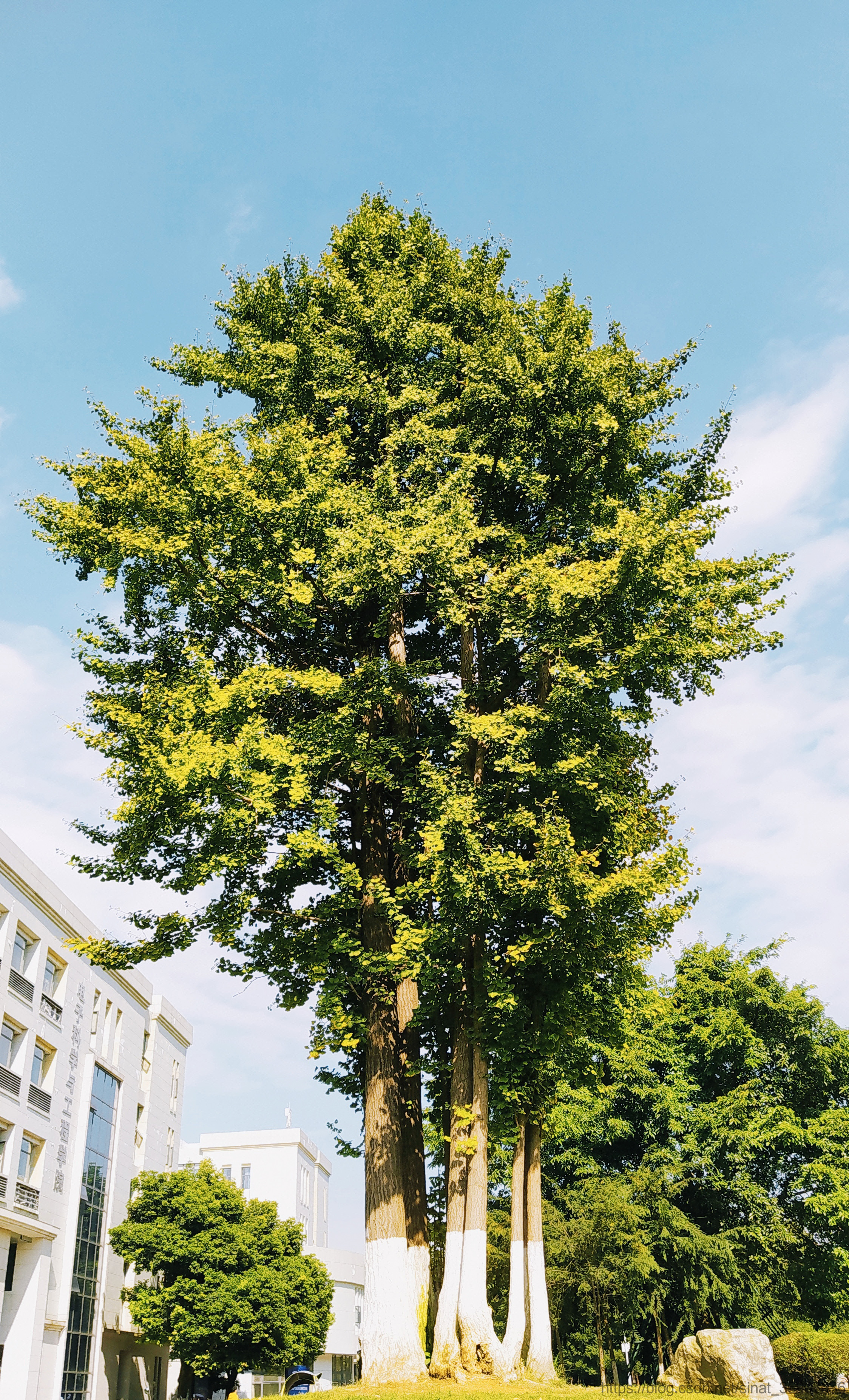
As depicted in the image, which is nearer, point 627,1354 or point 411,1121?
point 411,1121

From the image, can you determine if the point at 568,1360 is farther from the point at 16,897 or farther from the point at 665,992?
the point at 16,897

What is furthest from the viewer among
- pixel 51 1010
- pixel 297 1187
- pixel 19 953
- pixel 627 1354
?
pixel 297 1187

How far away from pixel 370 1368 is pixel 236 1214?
101ft

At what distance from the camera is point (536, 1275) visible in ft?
46.0

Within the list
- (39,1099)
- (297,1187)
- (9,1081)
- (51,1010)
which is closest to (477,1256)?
(9,1081)

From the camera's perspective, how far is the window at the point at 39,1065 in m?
32.5

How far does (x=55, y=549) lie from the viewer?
45.1ft

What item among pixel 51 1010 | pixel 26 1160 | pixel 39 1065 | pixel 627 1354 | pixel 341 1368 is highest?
pixel 51 1010

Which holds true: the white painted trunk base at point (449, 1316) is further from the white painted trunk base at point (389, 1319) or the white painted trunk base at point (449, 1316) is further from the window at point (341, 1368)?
the window at point (341, 1368)

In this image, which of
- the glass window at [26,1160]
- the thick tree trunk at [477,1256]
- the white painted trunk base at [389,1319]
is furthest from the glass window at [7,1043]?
the thick tree trunk at [477,1256]

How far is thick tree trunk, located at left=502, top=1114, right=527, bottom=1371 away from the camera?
12859 millimetres

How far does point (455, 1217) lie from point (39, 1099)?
81.5 ft

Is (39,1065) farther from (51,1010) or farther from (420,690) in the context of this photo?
(420,690)

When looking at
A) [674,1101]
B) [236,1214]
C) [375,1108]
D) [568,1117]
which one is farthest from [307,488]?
[236,1214]
